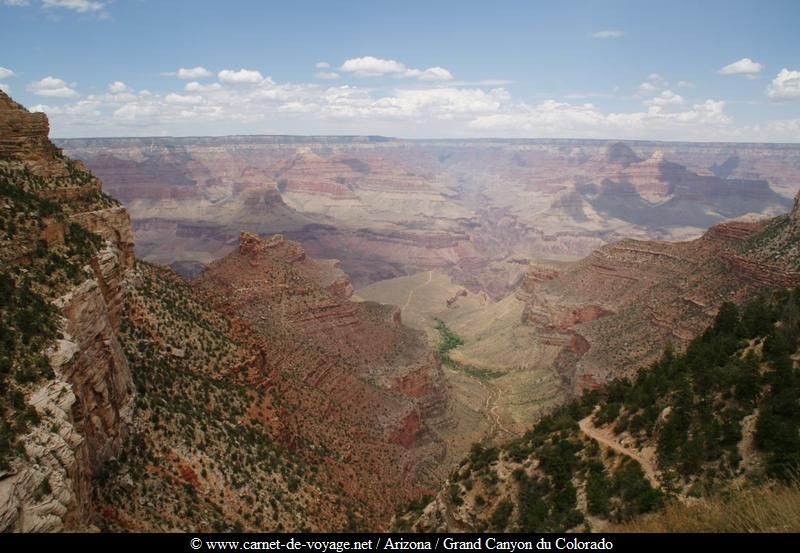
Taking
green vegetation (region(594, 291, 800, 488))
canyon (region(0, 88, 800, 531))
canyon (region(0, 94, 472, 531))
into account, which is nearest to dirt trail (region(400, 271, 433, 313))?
canyon (region(0, 88, 800, 531))

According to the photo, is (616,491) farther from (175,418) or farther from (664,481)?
(175,418)

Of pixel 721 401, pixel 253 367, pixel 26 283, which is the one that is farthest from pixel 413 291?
pixel 26 283

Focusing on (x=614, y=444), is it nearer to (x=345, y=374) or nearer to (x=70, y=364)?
(x=70, y=364)

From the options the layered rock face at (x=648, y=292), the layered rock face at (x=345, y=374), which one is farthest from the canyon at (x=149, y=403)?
the layered rock face at (x=648, y=292)

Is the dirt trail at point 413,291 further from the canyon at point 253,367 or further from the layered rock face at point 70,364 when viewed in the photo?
the layered rock face at point 70,364

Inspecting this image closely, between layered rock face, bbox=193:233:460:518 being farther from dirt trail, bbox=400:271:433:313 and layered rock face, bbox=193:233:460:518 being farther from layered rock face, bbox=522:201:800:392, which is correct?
dirt trail, bbox=400:271:433:313
